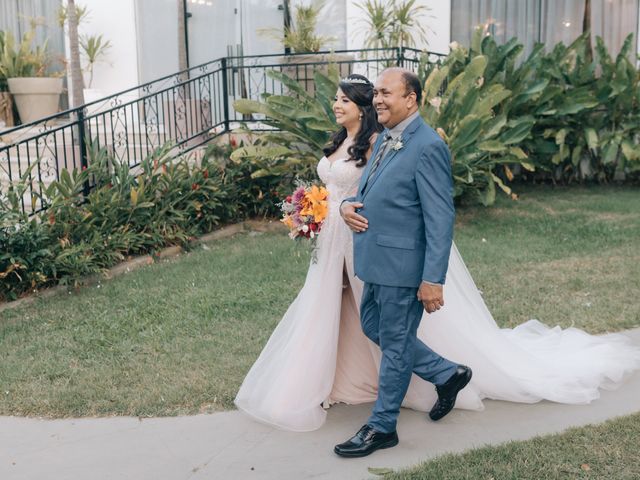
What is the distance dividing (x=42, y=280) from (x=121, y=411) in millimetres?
2727

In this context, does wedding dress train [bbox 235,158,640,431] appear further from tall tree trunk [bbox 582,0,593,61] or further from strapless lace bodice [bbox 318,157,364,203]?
tall tree trunk [bbox 582,0,593,61]

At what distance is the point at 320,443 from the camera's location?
3922mm

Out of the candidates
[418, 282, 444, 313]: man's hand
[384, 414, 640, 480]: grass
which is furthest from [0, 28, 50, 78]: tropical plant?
[384, 414, 640, 480]: grass

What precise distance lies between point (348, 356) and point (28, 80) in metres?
9.67

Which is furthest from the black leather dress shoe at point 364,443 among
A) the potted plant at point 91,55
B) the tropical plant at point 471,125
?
the potted plant at point 91,55

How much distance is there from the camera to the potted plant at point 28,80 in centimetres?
1216

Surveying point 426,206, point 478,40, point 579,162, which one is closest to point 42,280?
point 426,206

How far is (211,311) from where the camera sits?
20.1 ft

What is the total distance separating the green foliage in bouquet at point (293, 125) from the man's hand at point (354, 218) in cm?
489

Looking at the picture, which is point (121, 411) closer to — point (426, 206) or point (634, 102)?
point (426, 206)

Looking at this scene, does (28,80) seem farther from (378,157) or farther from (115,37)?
(378,157)

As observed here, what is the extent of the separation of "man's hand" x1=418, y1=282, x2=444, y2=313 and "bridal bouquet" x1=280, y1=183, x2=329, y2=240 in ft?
2.76

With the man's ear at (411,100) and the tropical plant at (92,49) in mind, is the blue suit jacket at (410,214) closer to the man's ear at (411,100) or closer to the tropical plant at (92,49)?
the man's ear at (411,100)

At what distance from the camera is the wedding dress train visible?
164 inches
